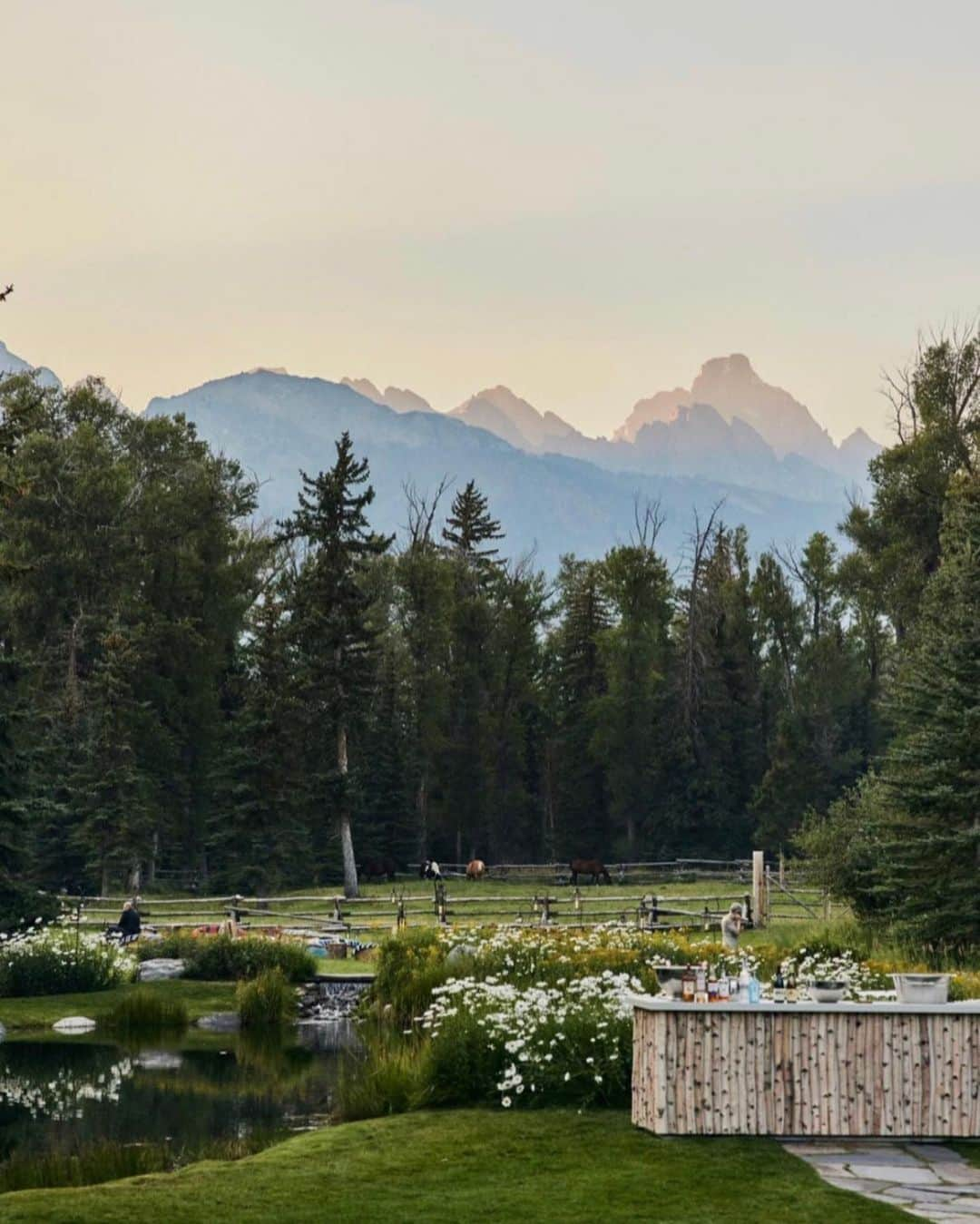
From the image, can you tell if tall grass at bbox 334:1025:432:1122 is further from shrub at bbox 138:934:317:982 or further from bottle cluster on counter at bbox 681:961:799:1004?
shrub at bbox 138:934:317:982

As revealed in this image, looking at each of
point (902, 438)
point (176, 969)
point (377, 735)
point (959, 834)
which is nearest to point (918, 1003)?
point (959, 834)

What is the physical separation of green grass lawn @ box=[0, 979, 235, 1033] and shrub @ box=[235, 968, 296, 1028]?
0.65 m

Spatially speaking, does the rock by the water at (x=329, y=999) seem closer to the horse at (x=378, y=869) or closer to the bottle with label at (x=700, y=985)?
the bottle with label at (x=700, y=985)

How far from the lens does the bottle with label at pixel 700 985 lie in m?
12.2

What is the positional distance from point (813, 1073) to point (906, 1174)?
3.85 feet

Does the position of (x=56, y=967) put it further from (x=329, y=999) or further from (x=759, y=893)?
(x=759, y=893)

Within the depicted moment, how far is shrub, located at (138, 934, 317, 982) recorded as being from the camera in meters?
25.7

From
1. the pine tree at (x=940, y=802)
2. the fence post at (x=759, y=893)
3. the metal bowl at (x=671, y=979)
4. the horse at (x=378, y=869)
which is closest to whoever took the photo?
the metal bowl at (x=671, y=979)

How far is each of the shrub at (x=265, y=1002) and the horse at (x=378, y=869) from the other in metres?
28.2

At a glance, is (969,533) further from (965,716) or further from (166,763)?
(166,763)

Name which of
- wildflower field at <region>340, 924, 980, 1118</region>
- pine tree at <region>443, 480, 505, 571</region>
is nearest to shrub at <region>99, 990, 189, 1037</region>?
wildflower field at <region>340, 924, 980, 1118</region>

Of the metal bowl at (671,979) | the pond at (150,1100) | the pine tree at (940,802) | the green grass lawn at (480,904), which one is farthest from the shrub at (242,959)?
the metal bowl at (671,979)

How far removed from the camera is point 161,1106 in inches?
650

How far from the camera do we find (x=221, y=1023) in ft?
74.6
